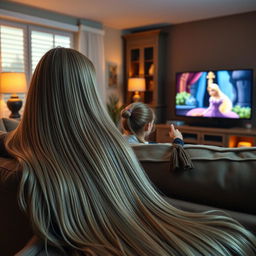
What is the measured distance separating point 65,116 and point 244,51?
4453 millimetres

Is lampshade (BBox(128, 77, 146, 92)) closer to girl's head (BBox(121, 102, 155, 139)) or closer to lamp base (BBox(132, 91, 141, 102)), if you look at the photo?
lamp base (BBox(132, 91, 141, 102))

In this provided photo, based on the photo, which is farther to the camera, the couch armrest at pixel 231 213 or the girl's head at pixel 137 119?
the girl's head at pixel 137 119

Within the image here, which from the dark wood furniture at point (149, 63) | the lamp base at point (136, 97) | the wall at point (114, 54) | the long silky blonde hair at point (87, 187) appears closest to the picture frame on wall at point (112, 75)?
the wall at point (114, 54)

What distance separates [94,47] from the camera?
517 centimetres

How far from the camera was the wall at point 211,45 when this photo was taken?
463 centimetres

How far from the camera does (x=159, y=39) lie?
534cm

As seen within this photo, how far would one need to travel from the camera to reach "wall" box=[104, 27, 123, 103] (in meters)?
5.55

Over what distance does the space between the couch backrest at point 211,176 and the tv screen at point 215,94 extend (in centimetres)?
Answer: 373

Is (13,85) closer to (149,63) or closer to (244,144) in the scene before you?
(149,63)

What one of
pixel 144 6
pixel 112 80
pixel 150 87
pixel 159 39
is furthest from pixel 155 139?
pixel 144 6

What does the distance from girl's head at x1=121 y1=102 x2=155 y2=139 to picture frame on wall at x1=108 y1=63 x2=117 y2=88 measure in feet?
11.9

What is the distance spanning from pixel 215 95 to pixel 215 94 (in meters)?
0.02

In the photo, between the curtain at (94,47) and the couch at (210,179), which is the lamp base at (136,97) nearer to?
the curtain at (94,47)

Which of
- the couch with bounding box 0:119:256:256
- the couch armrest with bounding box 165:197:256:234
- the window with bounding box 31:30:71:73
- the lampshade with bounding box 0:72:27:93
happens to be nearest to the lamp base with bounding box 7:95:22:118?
the lampshade with bounding box 0:72:27:93
